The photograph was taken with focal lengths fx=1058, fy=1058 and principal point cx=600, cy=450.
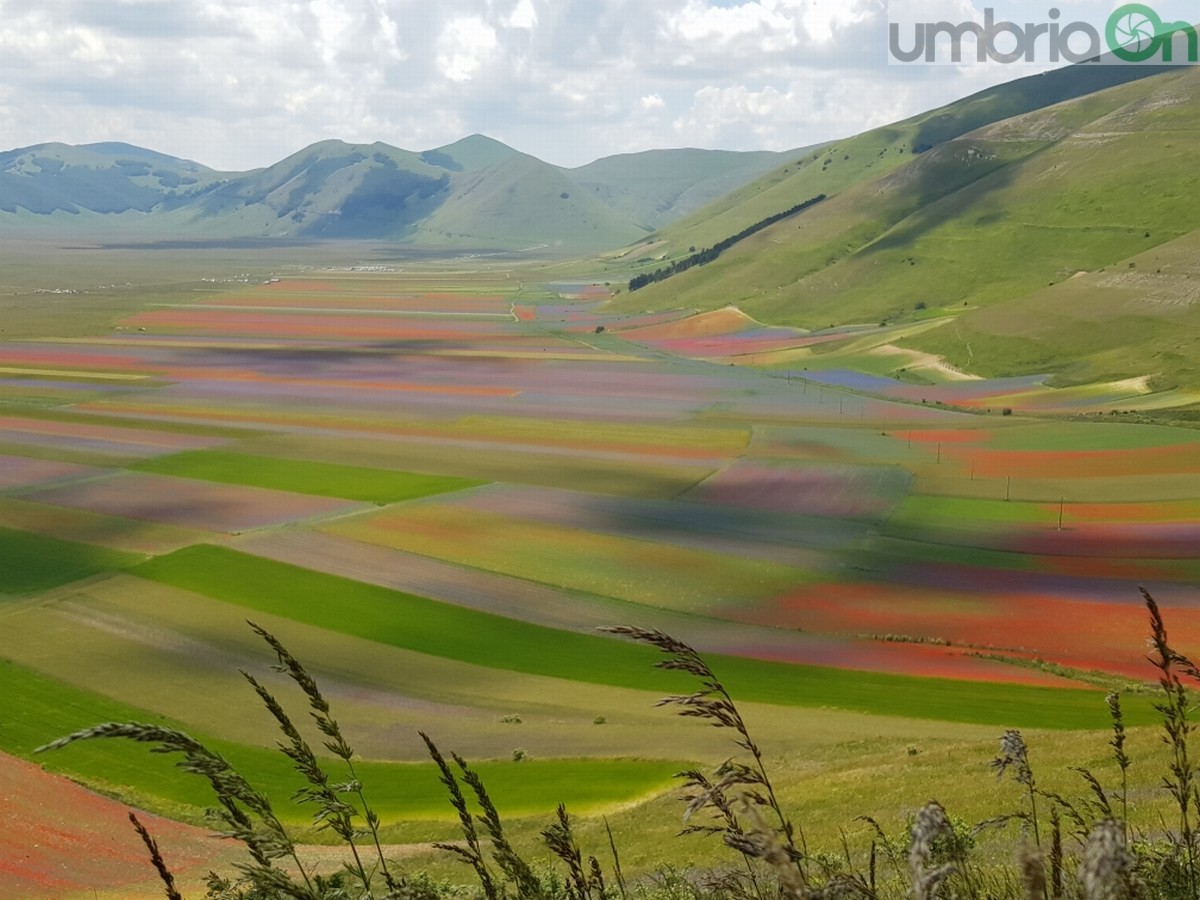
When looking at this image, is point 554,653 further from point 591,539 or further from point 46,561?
point 46,561

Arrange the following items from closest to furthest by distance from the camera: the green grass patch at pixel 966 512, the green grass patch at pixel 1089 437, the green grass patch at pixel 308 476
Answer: the green grass patch at pixel 966 512 < the green grass patch at pixel 308 476 < the green grass patch at pixel 1089 437

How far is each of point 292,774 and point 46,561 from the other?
29.1m

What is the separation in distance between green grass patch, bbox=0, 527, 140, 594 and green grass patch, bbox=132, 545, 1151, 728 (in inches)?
110

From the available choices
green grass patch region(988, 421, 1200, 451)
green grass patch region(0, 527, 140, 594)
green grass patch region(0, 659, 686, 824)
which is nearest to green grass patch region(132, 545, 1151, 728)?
green grass patch region(0, 527, 140, 594)

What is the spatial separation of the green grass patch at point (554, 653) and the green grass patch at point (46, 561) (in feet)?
9.15

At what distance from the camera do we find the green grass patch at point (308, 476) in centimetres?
7450

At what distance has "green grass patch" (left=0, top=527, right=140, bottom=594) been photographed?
181ft

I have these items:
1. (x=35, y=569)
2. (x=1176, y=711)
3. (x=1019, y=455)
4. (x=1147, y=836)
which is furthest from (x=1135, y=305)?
(x=1176, y=711)

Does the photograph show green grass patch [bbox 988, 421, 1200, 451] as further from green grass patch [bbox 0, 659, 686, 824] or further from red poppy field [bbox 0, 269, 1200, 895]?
green grass patch [bbox 0, 659, 686, 824]

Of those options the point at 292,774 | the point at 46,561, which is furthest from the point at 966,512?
the point at 46,561

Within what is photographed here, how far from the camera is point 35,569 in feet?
187

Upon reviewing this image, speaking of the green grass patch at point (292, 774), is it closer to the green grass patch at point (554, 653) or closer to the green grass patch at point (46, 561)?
the green grass patch at point (554, 653)

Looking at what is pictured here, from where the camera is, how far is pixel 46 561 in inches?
2292

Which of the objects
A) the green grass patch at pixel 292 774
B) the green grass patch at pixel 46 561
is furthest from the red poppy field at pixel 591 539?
the green grass patch at pixel 292 774
